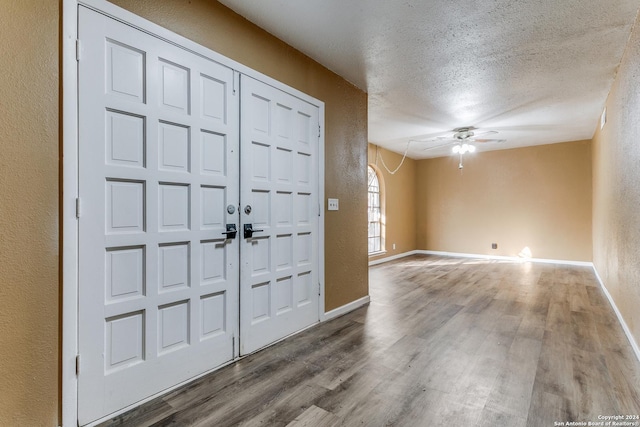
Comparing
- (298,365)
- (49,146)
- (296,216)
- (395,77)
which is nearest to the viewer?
(49,146)

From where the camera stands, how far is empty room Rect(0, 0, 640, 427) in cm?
139

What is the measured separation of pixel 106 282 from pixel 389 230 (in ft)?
19.1

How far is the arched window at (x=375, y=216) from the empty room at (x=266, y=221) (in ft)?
8.71

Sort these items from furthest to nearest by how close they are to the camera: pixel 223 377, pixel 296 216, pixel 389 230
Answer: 1. pixel 389 230
2. pixel 296 216
3. pixel 223 377

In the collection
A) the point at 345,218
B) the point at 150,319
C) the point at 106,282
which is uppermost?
the point at 345,218

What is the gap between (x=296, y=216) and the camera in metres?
2.66

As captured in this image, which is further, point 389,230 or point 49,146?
point 389,230

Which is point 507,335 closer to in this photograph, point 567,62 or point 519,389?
point 519,389

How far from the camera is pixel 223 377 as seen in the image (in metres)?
1.95

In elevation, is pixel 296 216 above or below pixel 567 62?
below

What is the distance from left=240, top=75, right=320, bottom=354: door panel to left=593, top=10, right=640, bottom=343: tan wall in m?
2.44

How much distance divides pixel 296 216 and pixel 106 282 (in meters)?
1.45

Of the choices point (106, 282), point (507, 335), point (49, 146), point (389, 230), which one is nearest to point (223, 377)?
point (106, 282)

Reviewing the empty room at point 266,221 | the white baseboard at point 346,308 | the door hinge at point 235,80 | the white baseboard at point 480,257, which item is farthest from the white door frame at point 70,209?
the white baseboard at point 480,257
